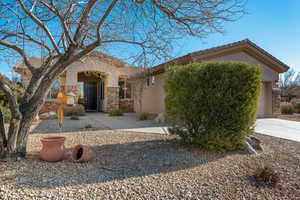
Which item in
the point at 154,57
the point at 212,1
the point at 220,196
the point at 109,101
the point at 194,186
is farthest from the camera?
the point at 109,101

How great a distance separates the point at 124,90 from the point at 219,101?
12219 millimetres

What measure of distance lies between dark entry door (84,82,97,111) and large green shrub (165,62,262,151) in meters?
13.9

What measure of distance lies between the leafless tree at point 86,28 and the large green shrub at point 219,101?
95cm

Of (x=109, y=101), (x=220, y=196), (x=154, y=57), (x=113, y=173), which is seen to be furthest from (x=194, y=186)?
(x=109, y=101)

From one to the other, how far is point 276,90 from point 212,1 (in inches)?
420

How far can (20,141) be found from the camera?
3.59m

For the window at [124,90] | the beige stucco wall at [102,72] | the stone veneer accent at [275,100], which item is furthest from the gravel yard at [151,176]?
the window at [124,90]

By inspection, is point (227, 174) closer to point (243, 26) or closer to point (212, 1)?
point (212, 1)

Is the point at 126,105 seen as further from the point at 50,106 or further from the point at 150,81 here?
the point at 50,106

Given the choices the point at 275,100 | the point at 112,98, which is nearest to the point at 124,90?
the point at 112,98

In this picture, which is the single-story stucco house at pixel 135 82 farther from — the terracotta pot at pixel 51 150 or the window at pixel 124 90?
the terracotta pot at pixel 51 150

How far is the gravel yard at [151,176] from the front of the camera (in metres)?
2.53

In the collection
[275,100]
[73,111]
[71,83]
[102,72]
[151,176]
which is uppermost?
[102,72]

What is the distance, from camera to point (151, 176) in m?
3.09
